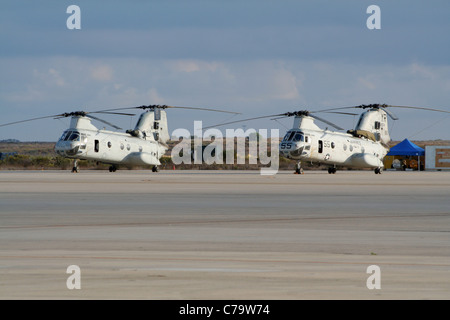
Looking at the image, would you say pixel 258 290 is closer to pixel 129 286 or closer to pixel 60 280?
pixel 129 286

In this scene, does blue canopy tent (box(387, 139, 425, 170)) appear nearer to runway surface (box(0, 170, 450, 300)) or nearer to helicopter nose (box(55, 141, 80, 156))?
helicopter nose (box(55, 141, 80, 156))

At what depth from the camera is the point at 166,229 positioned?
52.2 ft

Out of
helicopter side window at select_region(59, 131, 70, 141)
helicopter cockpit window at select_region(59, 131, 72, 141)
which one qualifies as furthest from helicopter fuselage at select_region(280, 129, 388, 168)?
helicopter side window at select_region(59, 131, 70, 141)

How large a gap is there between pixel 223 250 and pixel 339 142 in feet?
166

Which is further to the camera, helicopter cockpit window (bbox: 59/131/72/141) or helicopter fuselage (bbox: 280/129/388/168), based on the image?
helicopter cockpit window (bbox: 59/131/72/141)

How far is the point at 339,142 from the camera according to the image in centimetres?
6209

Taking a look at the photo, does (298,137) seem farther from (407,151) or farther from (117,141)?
(407,151)

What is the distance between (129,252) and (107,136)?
51330 millimetres

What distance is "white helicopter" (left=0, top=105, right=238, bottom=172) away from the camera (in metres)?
59.3

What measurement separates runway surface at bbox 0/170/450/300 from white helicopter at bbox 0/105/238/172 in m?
35.7

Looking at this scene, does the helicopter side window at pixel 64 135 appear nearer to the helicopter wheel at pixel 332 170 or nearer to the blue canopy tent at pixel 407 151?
the helicopter wheel at pixel 332 170

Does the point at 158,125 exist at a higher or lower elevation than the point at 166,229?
higher

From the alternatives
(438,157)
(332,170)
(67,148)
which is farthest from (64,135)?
(438,157)
